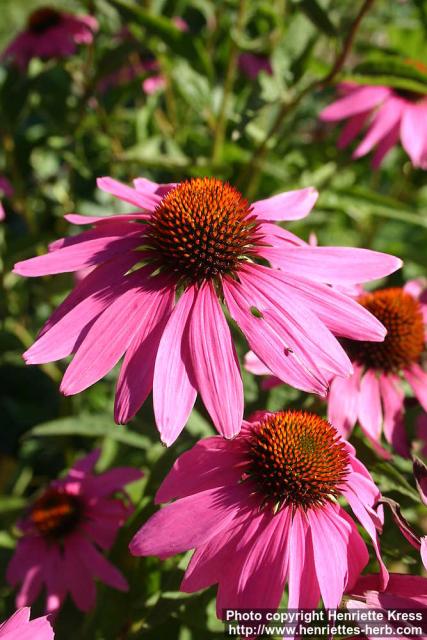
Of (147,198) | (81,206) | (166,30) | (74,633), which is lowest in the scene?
(74,633)

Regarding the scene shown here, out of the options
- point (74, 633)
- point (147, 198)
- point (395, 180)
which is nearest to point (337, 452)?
point (147, 198)

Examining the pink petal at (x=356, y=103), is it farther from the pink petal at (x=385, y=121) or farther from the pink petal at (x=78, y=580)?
the pink petal at (x=78, y=580)


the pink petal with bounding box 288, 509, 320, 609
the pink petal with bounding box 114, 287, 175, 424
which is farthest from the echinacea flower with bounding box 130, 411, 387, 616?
the pink petal with bounding box 114, 287, 175, 424

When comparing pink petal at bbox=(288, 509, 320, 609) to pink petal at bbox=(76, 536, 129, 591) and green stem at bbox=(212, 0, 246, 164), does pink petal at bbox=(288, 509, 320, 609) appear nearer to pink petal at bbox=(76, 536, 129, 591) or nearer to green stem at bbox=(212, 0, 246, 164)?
pink petal at bbox=(76, 536, 129, 591)

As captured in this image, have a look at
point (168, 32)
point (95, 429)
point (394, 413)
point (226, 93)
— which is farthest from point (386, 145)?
point (95, 429)

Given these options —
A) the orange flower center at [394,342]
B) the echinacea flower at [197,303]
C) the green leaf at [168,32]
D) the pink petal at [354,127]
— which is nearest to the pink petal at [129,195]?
the echinacea flower at [197,303]

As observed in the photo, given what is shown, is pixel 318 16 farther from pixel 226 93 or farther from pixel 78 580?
pixel 78 580

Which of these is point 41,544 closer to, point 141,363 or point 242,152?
point 141,363
